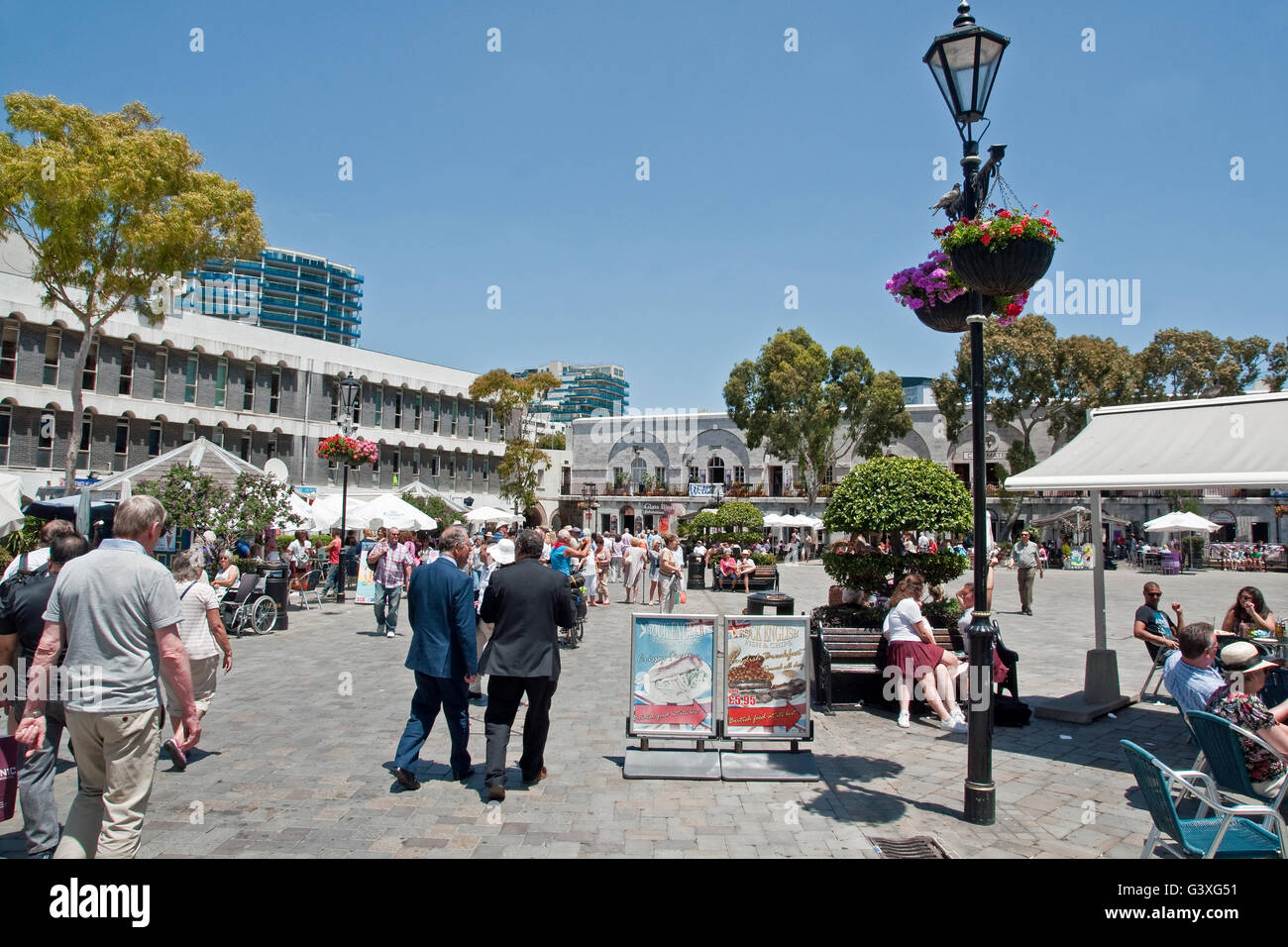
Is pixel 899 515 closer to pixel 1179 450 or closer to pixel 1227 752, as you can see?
pixel 1179 450

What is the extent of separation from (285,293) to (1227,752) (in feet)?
605

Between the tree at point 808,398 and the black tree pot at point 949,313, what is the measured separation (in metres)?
37.5

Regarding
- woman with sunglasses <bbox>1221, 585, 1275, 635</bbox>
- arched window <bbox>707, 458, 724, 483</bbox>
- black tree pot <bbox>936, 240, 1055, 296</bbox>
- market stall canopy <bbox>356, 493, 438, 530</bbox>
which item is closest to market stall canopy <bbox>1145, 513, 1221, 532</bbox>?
woman with sunglasses <bbox>1221, 585, 1275, 635</bbox>

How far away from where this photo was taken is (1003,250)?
4863mm

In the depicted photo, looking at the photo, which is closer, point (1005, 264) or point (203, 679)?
point (1005, 264)

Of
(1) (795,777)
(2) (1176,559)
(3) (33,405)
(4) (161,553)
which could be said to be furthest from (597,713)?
(2) (1176,559)

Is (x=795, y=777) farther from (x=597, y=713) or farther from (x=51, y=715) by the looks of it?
(x=51, y=715)

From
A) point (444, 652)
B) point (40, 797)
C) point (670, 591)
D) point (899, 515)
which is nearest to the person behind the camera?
point (40, 797)

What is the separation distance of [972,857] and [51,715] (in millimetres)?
4950

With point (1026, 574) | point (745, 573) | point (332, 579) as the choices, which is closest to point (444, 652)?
point (1026, 574)

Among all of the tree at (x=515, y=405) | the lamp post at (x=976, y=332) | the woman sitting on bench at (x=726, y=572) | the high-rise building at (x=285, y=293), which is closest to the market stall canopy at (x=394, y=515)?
the woman sitting on bench at (x=726, y=572)

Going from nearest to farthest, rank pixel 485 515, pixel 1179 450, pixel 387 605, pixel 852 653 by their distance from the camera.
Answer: pixel 1179 450 < pixel 852 653 < pixel 387 605 < pixel 485 515

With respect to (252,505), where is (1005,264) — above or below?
above

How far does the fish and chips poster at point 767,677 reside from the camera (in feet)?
20.5
